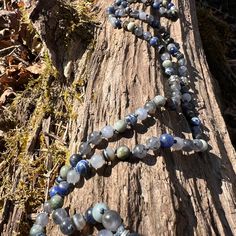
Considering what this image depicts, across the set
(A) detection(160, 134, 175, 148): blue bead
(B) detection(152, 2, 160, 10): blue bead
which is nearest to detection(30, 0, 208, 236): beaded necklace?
(A) detection(160, 134, 175, 148): blue bead

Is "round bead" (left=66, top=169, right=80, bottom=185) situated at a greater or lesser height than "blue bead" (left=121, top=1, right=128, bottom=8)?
lesser

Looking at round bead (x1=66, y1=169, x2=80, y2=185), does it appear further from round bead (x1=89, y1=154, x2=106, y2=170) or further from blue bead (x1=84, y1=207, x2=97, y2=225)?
blue bead (x1=84, y1=207, x2=97, y2=225)

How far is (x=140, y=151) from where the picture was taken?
1.88m

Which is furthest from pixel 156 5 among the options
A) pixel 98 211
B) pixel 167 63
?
pixel 98 211

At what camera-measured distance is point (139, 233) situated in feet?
5.43

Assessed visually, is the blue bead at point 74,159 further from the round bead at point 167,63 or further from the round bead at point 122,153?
the round bead at point 167,63

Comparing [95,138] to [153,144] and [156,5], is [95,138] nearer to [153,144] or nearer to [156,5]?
[153,144]

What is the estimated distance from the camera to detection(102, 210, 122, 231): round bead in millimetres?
1621

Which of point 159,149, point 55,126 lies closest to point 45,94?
point 55,126

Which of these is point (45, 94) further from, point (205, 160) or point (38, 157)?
point (205, 160)

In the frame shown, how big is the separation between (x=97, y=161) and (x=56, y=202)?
248 millimetres

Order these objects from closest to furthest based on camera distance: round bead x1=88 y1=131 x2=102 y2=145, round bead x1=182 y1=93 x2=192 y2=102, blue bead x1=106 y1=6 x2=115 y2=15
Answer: round bead x1=88 y1=131 x2=102 y2=145 → round bead x1=182 y1=93 x2=192 y2=102 → blue bead x1=106 y1=6 x2=115 y2=15

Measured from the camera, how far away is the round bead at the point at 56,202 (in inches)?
70.3

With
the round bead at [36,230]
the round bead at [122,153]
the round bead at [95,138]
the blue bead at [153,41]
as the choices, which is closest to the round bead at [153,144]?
the round bead at [122,153]
